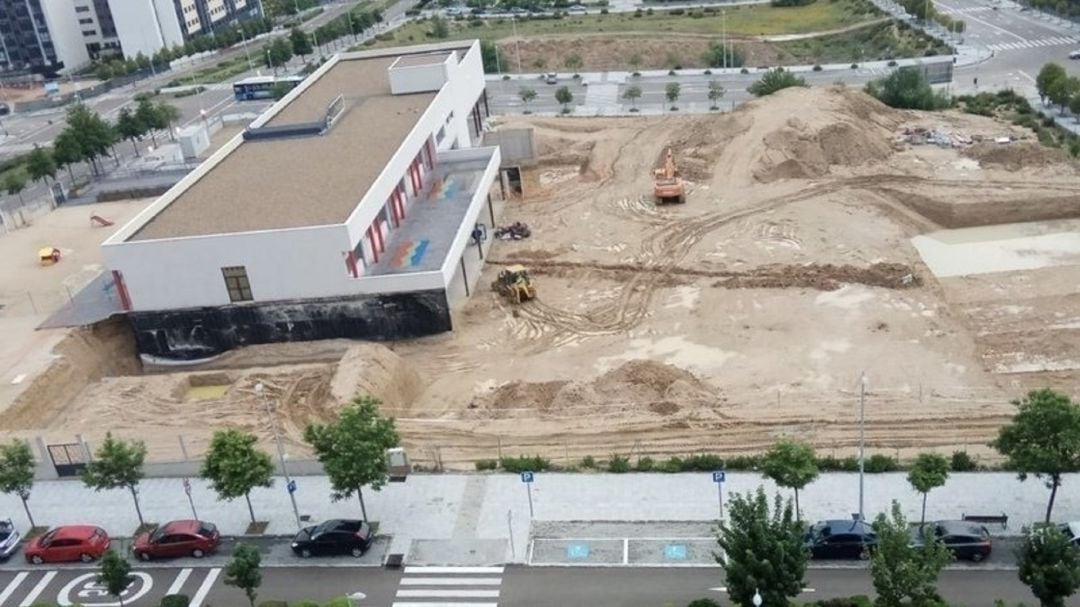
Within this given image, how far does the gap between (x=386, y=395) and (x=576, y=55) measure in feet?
222

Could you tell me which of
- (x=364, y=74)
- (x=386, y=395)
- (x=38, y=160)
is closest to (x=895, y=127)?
(x=364, y=74)

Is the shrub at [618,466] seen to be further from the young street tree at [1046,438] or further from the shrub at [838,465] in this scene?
the young street tree at [1046,438]

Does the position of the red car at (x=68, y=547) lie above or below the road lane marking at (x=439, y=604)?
above

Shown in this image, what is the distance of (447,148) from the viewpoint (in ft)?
192

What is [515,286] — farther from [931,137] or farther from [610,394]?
[931,137]

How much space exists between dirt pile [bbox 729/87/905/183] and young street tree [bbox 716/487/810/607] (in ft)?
122

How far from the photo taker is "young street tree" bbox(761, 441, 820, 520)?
2617 cm

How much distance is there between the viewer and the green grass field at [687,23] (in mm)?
103312

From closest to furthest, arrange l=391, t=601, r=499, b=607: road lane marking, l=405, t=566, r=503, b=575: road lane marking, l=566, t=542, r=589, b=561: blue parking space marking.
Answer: l=391, t=601, r=499, b=607: road lane marking
l=405, t=566, r=503, b=575: road lane marking
l=566, t=542, r=589, b=561: blue parking space marking

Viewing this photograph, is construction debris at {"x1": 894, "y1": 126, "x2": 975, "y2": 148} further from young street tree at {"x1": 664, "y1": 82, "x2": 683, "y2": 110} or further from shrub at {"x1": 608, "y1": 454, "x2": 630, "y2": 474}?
shrub at {"x1": 608, "y1": 454, "x2": 630, "y2": 474}

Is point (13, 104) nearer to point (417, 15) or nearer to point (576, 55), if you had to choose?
point (417, 15)

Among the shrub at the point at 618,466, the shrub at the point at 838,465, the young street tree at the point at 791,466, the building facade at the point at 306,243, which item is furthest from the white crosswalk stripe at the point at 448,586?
the building facade at the point at 306,243

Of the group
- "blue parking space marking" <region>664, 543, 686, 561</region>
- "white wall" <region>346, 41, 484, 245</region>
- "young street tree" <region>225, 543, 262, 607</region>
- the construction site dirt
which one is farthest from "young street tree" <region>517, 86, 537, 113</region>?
"young street tree" <region>225, 543, 262, 607</region>

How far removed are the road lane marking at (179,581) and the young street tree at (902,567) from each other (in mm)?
19430
